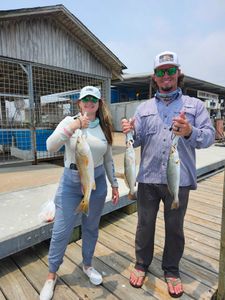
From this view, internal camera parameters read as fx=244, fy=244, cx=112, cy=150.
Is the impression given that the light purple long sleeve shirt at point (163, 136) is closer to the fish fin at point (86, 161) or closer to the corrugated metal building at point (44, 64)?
the fish fin at point (86, 161)

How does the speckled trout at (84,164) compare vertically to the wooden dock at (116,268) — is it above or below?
above

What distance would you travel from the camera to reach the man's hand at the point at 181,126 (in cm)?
172

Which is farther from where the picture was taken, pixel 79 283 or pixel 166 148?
pixel 79 283

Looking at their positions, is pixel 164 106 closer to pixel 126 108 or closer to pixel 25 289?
pixel 25 289

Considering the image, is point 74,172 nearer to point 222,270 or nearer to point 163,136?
point 163,136

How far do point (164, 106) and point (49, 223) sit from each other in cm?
176

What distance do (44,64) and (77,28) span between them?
1.48 metres

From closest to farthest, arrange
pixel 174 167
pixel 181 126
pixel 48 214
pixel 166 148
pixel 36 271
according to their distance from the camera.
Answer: pixel 181 126, pixel 174 167, pixel 166 148, pixel 36 271, pixel 48 214

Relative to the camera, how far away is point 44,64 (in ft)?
22.2

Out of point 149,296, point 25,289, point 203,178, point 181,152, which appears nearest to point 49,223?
point 25,289

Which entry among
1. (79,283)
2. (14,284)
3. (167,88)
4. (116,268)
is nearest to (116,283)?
(116,268)

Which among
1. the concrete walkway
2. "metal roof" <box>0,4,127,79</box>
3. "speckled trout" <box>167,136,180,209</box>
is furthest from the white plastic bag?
"metal roof" <box>0,4,127,79</box>

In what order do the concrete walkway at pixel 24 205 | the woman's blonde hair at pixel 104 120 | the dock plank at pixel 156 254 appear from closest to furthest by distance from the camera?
the woman's blonde hair at pixel 104 120
the dock plank at pixel 156 254
the concrete walkway at pixel 24 205

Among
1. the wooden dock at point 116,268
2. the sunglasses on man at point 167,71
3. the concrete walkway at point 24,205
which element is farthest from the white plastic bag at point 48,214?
the sunglasses on man at point 167,71
